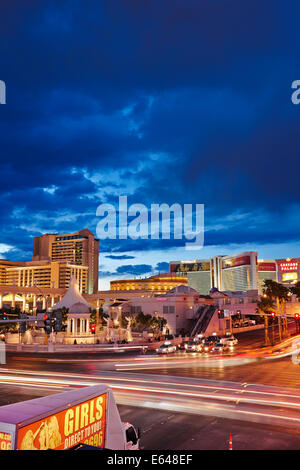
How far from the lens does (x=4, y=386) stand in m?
26.2

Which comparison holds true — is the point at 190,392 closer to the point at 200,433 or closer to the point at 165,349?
the point at 200,433

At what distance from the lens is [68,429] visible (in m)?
9.46

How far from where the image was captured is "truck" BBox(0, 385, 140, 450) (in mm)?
8203

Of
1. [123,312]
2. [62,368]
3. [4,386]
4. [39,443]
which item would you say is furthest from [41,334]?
[39,443]

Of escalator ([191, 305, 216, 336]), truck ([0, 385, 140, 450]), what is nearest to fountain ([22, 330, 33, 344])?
escalator ([191, 305, 216, 336])

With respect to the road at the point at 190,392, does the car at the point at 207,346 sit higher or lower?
lower

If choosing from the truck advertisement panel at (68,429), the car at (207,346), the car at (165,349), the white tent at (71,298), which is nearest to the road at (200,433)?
the truck advertisement panel at (68,429)

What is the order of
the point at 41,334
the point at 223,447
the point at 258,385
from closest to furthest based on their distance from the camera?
the point at 223,447
the point at 258,385
the point at 41,334

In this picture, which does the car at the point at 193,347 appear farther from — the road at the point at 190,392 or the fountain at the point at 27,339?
the fountain at the point at 27,339

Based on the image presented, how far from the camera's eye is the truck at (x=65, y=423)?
8.20 m

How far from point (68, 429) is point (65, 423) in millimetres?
195

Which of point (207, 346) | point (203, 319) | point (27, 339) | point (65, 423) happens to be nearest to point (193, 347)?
point (207, 346)

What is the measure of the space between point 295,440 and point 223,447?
2963 millimetres
